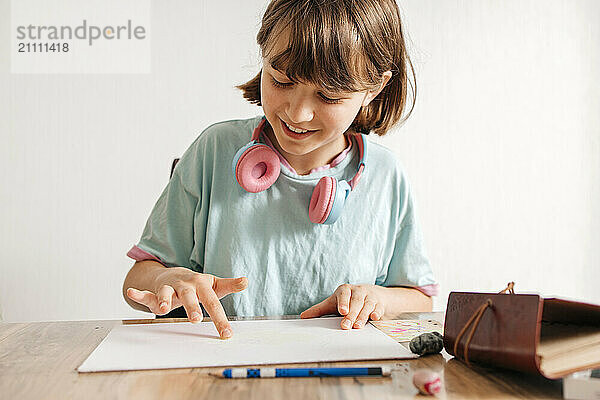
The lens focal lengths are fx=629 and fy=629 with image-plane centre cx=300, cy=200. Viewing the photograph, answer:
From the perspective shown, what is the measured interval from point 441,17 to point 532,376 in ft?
7.56

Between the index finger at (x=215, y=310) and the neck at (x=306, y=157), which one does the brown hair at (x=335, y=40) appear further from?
the index finger at (x=215, y=310)

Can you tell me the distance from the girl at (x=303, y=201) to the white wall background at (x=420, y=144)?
1.43 meters

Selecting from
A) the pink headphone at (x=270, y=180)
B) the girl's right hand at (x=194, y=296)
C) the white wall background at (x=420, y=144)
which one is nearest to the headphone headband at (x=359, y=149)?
the pink headphone at (x=270, y=180)

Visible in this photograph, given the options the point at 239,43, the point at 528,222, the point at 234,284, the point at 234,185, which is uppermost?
the point at 239,43

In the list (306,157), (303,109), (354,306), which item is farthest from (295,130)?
(354,306)

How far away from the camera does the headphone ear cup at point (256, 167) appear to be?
1007mm

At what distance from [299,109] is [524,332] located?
45cm

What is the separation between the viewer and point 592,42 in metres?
2.71

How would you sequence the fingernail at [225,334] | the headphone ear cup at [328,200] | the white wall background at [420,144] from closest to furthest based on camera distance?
the fingernail at [225,334], the headphone ear cup at [328,200], the white wall background at [420,144]

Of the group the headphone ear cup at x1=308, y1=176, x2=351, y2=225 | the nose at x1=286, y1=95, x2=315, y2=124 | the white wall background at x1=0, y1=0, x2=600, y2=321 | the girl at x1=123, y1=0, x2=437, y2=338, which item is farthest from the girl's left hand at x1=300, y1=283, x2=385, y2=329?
the white wall background at x1=0, y1=0, x2=600, y2=321

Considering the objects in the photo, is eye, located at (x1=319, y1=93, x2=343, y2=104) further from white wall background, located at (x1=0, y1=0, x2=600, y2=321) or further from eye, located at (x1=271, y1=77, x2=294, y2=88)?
white wall background, located at (x1=0, y1=0, x2=600, y2=321)

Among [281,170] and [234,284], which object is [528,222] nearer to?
[281,170]

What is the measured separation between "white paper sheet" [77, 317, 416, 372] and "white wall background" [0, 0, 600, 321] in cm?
177

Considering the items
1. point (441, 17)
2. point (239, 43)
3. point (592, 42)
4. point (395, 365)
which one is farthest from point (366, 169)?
point (592, 42)
